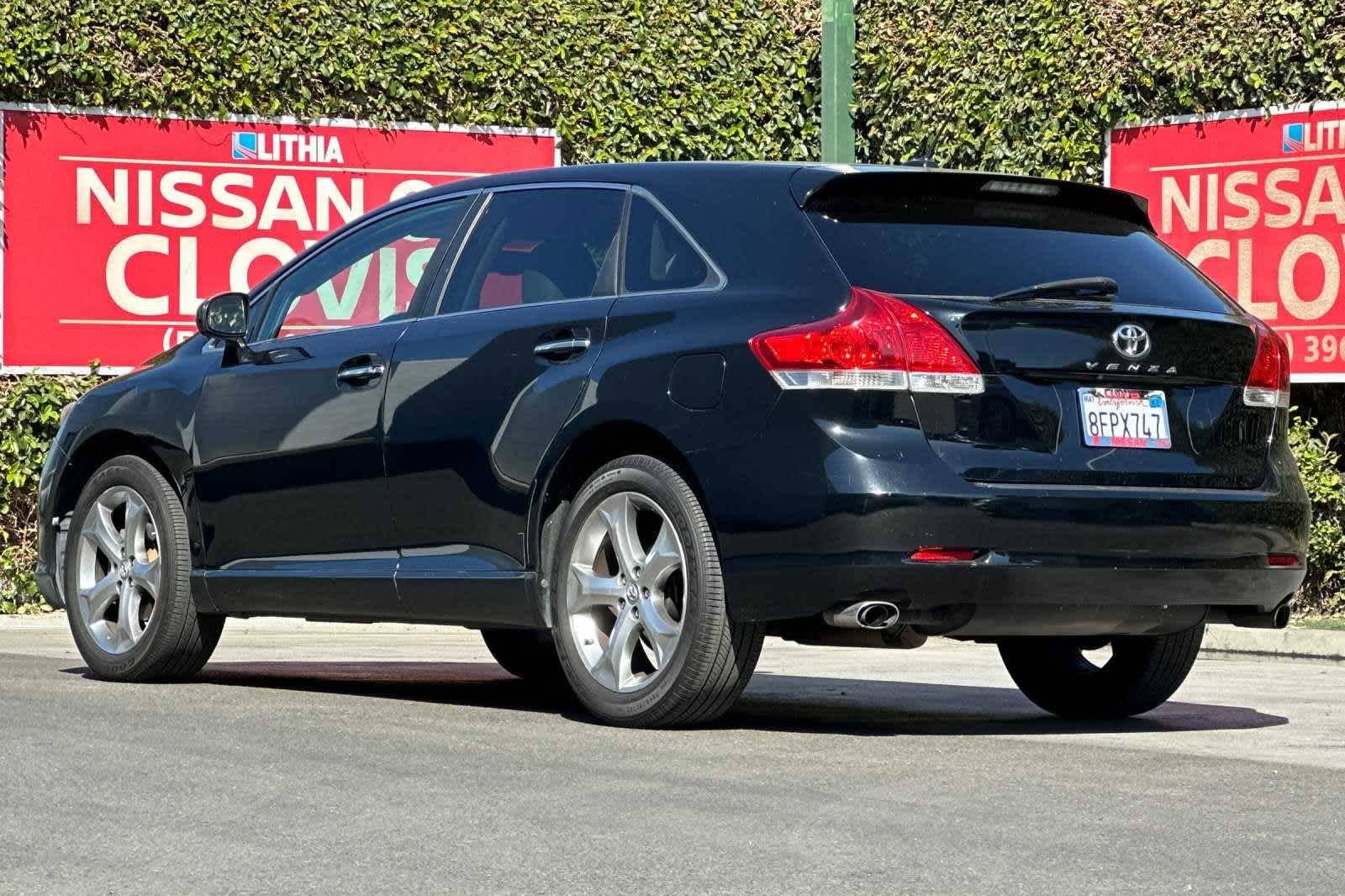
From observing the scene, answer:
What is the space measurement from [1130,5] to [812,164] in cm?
707

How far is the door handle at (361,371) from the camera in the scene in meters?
7.88

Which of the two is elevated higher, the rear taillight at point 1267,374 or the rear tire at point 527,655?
the rear taillight at point 1267,374

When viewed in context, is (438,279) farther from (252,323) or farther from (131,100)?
(131,100)

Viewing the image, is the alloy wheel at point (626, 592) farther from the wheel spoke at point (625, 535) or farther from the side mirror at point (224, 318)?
the side mirror at point (224, 318)

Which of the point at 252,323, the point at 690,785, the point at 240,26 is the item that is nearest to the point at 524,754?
the point at 690,785

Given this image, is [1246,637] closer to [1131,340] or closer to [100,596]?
[1131,340]

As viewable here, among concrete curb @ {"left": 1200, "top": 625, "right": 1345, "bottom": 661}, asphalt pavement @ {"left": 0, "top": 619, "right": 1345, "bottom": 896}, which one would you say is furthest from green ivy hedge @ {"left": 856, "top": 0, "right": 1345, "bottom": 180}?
asphalt pavement @ {"left": 0, "top": 619, "right": 1345, "bottom": 896}

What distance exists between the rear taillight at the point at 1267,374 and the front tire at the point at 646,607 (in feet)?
5.44

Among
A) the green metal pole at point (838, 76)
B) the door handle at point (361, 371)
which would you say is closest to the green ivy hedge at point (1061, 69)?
the green metal pole at point (838, 76)

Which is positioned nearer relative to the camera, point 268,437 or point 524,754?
point 524,754

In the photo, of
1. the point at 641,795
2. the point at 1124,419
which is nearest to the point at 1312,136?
the point at 1124,419

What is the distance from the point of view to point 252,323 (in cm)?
873

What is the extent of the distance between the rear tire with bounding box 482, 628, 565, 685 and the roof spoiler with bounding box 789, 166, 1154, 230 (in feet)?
8.92

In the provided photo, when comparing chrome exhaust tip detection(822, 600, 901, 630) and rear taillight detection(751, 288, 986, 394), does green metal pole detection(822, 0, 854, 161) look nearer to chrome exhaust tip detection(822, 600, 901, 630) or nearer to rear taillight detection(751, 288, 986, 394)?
rear taillight detection(751, 288, 986, 394)
